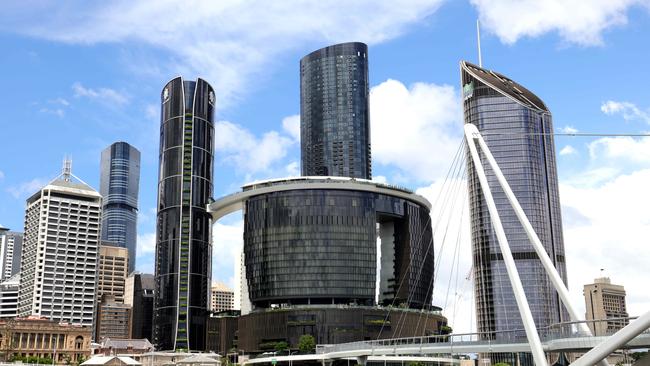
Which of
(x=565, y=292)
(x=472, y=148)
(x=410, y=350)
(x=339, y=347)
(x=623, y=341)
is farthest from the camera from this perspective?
(x=339, y=347)

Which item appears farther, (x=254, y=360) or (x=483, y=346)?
(x=254, y=360)

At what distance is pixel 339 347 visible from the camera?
130 m

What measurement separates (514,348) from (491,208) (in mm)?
20977

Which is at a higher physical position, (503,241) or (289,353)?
(503,241)

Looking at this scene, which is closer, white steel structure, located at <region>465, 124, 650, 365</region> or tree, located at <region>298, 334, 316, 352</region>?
white steel structure, located at <region>465, 124, 650, 365</region>

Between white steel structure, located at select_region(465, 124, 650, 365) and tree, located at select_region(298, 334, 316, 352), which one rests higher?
white steel structure, located at select_region(465, 124, 650, 365)

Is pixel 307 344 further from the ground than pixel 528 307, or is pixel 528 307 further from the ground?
pixel 528 307

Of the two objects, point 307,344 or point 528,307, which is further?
point 307,344

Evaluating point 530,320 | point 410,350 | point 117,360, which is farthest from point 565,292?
point 117,360

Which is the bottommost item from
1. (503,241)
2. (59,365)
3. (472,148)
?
(59,365)

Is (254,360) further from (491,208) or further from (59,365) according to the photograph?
(491,208)

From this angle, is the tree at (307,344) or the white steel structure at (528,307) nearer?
the white steel structure at (528,307)

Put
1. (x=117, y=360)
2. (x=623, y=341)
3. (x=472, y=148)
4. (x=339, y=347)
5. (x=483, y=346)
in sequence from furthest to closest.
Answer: (x=117, y=360) < (x=339, y=347) < (x=483, y=346) < (x=472, y=148) < (x=623, y=341)

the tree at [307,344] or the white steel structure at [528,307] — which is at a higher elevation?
the white steel structure at [528,307]
